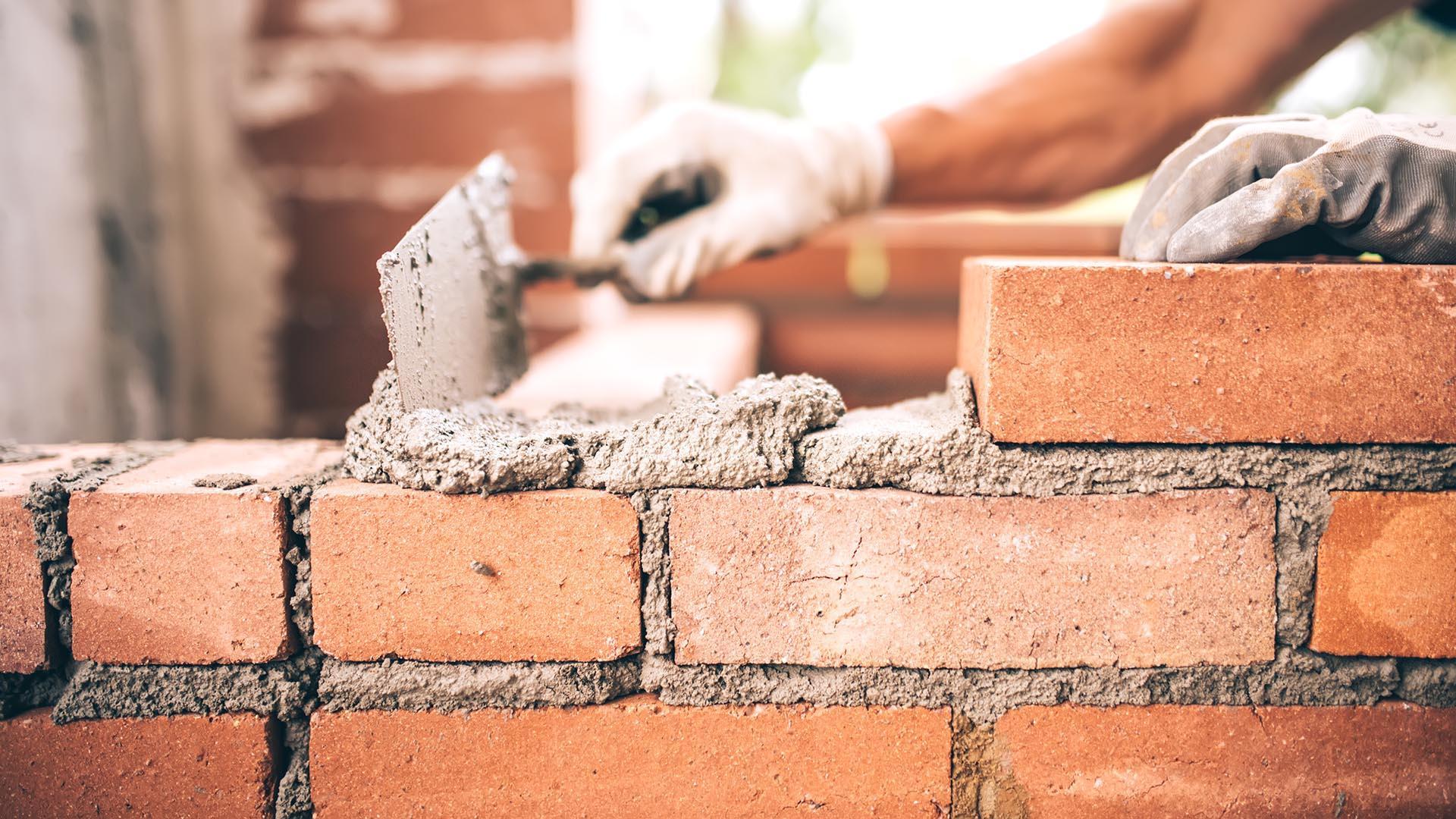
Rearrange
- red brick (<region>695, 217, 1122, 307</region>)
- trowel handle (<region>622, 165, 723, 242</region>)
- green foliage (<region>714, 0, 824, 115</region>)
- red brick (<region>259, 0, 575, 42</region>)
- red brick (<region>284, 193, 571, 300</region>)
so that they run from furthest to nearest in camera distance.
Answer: green foliage (<region>714, 0, 824, 115</region>)
red brick (<region>695, 217, 1122, 307</region>)
red brick (<region>284, 193, 571, 300</region>)
red brick (<region>259, 0, 575, 42</region>)
trowel handle (<region>622, 165, 723, 242</region>)

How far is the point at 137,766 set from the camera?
0.96 m

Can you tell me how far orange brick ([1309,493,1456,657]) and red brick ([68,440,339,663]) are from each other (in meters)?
1.16

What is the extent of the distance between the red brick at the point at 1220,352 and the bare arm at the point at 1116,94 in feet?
2.97

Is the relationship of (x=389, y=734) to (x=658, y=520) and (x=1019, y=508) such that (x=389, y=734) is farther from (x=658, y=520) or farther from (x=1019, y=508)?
(x=1019, y=508)

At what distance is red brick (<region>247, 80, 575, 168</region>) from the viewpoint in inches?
95.1

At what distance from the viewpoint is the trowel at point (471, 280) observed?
3.02 feet

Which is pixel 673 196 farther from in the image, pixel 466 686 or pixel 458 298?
pixel 466 686

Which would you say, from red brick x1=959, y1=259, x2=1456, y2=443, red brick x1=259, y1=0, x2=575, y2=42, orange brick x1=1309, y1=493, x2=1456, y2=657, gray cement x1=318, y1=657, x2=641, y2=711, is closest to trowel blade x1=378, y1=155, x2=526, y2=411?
gray cement x1=318, y1=657, x2=641, y2=711

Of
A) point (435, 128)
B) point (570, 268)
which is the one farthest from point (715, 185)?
point (435, 128)

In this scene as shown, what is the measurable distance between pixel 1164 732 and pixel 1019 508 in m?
0.31

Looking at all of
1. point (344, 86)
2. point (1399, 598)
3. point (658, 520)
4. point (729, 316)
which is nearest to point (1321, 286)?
point (1399, 598)

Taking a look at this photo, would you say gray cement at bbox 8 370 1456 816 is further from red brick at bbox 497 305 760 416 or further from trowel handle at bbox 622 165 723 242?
trowel handle at bbox 622 165 723 242

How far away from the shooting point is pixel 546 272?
140 cm

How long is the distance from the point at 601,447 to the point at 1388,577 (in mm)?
875
